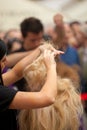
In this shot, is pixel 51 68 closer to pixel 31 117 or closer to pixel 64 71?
pixel 31 117

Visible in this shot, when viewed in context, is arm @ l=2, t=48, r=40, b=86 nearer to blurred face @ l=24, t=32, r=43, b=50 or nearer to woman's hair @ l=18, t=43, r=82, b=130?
woman's hair @ l=18, t=43, r=82, b=130

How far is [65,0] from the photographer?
6777mm

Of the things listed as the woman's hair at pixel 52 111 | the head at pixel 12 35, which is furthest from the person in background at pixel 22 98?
the head at pixel 12 35

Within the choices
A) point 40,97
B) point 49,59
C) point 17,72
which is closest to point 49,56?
point 49,59

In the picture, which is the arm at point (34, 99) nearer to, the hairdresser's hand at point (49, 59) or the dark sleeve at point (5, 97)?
the dark sleeve at point (5, 97)

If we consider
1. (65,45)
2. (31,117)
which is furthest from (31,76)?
(65,45)

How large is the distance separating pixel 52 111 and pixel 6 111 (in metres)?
0.29

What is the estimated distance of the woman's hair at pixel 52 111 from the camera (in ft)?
7.95

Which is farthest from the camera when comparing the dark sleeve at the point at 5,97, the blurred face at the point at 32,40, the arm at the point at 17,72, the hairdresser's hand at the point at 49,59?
the blurred face at the point at 32,40

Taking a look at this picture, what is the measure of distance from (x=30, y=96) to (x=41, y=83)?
0.34m

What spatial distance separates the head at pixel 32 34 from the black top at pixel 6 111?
1.81 metres

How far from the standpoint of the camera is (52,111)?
245 centimetres

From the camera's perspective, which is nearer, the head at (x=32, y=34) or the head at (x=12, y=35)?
the head at (x=32, y=34)

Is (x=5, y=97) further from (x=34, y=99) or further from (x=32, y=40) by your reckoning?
(x=32, y=40)
